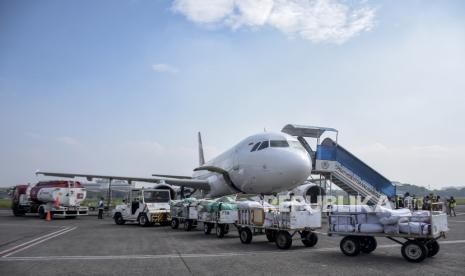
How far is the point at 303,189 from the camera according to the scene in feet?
76.4

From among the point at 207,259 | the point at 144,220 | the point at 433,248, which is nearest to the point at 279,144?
the point at 144,220

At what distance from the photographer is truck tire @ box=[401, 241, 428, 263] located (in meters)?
10.0

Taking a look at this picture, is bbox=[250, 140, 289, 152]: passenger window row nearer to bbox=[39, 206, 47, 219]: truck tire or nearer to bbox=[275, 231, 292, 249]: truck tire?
bbox=[275, 231, 292, 249]: truck tire

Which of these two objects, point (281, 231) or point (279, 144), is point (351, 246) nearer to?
point (281, 231)

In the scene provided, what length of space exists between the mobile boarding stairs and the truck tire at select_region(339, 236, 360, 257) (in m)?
14.7

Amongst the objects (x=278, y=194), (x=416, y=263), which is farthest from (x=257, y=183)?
(x=416, y=263)

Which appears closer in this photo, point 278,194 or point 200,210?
point 200,210

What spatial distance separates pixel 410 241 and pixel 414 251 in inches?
11.9

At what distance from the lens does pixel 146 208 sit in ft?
77.7

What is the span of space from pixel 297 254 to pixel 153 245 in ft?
16.9

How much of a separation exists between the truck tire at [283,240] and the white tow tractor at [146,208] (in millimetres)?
11949

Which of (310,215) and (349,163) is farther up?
(349,163)

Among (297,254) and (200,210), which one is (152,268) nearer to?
(297,254)

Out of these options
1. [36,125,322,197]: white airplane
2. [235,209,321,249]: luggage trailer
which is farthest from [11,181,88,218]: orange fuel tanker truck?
[235,209,321,249]: luggage trailer
